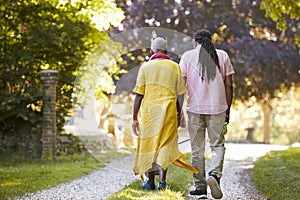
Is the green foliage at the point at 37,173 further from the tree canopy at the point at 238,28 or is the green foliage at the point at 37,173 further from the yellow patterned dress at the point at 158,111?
the tree canopy at the point at 238,28

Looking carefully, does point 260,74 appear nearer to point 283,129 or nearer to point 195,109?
point 195,109

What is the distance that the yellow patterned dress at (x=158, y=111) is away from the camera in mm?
6168

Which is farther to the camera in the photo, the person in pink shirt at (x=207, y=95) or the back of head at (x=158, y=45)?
the back of head at (x=158, y=45)

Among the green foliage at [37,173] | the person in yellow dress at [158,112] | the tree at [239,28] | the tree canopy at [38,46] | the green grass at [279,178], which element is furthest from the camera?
the tree at [239,28]

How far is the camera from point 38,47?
1345 centimetres

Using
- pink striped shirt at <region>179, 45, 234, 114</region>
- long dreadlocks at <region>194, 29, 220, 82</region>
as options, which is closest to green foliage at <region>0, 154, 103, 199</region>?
pink striped shirt at <region>179, 45, 234, 114</region>

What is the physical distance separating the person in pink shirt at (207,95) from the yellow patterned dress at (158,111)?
162 mm

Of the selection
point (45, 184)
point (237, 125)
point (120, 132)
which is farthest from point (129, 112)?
point (237, 125)

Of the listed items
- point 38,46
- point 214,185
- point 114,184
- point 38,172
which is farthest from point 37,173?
point 214,185

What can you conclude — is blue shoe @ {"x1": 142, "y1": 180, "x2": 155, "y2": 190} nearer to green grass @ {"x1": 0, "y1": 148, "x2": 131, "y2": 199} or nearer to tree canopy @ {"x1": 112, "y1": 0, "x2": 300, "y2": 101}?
green grass @ {"x1": 0, "y1": 148, "x2": 131, "y2": 199}

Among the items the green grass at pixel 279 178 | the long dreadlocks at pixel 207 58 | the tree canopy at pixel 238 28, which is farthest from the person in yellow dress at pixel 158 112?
the tree canopy at pixel 238 28

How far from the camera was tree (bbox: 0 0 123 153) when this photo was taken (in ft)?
42.7

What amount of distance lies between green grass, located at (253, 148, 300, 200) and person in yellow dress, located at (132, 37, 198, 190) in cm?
158

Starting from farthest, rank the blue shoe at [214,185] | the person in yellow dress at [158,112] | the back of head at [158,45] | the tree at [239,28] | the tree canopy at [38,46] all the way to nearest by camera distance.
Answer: the tree at [239,28]
the tree canopy at [38,46]
the back of head at [158,45]
the person in yellow dress at [158,112]
the blue shoe at [214,185]
